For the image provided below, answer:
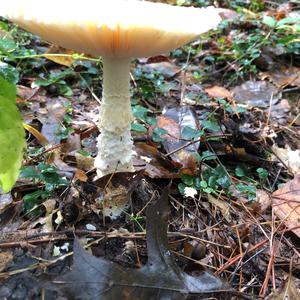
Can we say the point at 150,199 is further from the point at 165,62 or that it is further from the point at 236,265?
the point at 165,62

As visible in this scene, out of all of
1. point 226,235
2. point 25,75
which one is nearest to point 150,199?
point 226,235

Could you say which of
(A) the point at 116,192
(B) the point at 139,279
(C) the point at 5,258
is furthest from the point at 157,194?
(C) the point at 5,258

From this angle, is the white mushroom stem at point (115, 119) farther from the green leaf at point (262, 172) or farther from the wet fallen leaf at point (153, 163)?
the green leaf at point (262, 172)

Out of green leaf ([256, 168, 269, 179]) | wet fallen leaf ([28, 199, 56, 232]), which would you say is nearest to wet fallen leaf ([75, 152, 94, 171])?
wet fallen leaf ([28, 199, 56, 232])

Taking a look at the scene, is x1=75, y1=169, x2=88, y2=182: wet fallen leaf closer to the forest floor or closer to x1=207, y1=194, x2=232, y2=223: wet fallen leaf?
the forest floor

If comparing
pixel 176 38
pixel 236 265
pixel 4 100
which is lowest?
pixel 236 265

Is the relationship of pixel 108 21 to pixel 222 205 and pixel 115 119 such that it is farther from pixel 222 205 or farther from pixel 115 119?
pixel 222 205

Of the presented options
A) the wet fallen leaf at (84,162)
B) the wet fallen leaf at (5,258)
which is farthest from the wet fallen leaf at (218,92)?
the wet fallen leaf at (5,258)
